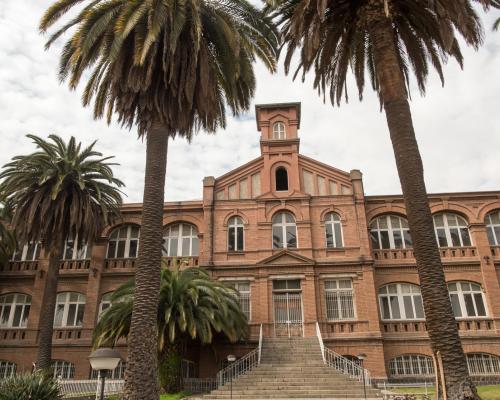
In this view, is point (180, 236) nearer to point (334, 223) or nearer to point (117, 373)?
point (117, 373)

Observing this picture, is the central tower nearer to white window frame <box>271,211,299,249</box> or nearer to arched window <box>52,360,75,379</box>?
white window frame <box>271,211,299,249</box>

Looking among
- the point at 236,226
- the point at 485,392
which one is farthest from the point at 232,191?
the point at 485,392

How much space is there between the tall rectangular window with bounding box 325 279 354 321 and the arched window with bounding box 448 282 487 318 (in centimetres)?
607

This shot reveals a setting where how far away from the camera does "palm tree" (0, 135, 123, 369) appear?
2467cm

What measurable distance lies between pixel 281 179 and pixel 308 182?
1.89 metres

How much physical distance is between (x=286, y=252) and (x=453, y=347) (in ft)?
57.2

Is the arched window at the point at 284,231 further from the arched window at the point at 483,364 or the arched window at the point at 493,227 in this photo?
the arched window at the point at 493,227

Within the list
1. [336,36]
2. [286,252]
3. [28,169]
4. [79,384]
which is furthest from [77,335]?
[336,36]

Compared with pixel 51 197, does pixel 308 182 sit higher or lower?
higher

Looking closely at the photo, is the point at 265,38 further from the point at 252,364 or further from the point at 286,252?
the point at 252,364

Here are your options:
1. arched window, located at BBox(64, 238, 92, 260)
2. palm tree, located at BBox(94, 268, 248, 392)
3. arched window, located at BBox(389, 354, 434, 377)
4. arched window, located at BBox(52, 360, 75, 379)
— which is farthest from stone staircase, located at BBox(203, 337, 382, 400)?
arched window, located at BBox(64, 238, 92, 260)

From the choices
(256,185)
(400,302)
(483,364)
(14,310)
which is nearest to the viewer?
(483,364)

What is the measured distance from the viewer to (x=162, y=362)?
20.9 meters

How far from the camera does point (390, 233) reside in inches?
1128
